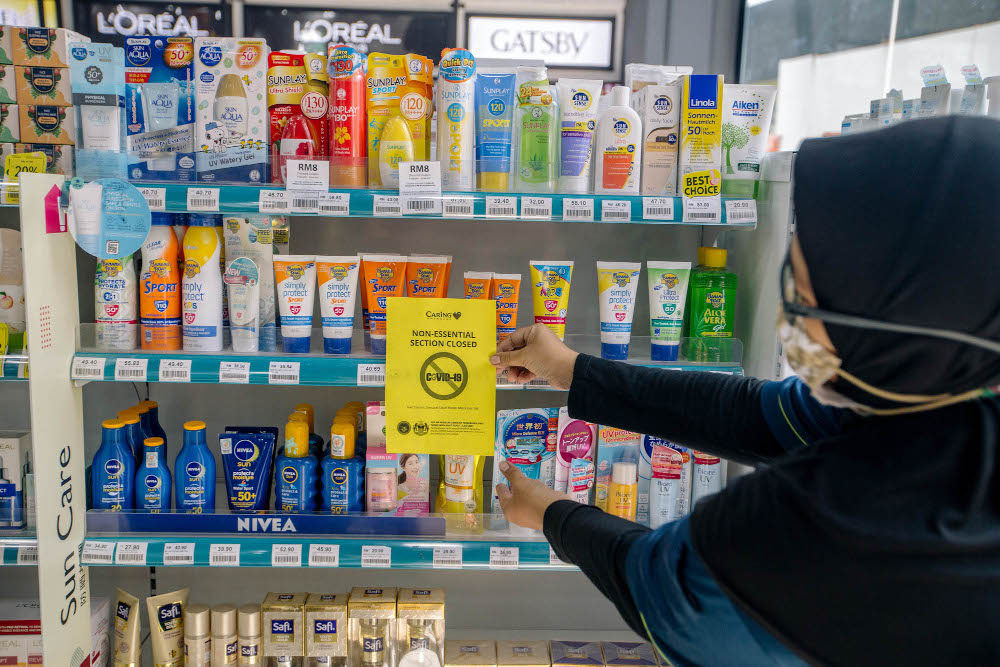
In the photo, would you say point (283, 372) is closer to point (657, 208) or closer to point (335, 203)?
point (335, 203)

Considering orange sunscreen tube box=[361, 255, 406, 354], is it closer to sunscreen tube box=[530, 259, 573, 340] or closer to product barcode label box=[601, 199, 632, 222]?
sunscreen tube box=[530, 259, 573, 340]

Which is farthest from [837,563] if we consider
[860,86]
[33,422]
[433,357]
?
[860,86]

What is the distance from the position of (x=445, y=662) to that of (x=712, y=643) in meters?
1.27

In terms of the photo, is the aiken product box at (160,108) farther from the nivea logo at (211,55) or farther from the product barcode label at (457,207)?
the product barcode label at (457,207)

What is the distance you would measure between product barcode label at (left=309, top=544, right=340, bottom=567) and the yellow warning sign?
0.33 metres

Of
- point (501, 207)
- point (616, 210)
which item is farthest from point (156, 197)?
point (616, 210)

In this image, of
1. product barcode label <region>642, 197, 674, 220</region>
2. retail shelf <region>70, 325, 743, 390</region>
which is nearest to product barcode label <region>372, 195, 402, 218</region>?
retail shelf <region>70, 325, 743, 390</region>

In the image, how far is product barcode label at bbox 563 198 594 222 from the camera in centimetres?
167

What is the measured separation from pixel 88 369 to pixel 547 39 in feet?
6.93

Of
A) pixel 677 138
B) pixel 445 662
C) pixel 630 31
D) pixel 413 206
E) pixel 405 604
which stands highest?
pixel 630 31

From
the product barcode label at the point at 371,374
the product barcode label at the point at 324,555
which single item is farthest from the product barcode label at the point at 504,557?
the product barcode label at the point at 371,374

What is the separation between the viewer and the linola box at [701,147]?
1.70m

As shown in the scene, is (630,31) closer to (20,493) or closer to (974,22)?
(974,22)

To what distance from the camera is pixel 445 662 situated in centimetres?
202
